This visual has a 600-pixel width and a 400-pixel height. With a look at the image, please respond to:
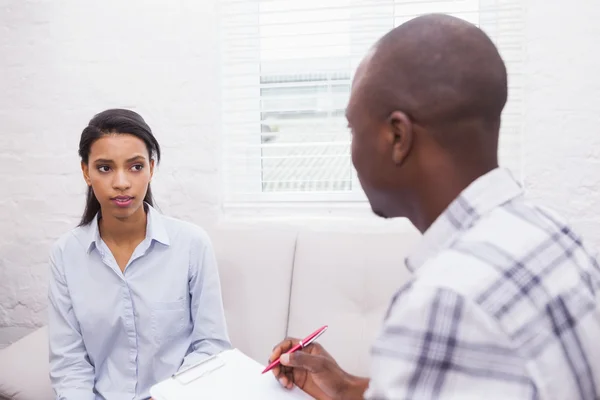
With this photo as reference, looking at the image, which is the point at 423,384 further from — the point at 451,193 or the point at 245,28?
the point at 245,28

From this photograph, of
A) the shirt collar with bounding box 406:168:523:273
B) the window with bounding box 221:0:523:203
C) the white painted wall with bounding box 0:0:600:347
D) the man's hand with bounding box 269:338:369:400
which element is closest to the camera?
the shirt collar with bounding box 406:168:523:273

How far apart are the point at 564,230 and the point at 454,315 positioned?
0.21 m

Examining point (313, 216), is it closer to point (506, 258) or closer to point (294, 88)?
point (294, 88)

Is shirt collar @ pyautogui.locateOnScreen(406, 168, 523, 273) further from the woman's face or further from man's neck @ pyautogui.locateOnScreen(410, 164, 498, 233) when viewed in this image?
the woman's face

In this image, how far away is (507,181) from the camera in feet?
1.95

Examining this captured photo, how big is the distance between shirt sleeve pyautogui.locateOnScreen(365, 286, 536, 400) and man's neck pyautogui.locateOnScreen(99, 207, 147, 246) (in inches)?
44.6

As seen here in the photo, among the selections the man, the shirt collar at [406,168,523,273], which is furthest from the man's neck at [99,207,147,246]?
the shirt collar at [406,168,523,273]

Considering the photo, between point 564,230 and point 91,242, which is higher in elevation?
point 564,230

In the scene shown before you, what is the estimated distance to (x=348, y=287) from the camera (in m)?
1.74

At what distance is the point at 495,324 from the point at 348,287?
4.19 ft

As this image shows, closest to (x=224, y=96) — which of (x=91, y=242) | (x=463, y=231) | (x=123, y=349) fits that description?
(x=91, y=242)

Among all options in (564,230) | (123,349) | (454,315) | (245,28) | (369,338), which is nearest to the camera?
(454,315)

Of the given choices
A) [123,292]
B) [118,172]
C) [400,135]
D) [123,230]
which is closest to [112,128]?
[118,172]

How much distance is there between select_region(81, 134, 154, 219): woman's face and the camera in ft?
4.52
